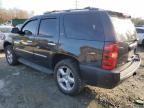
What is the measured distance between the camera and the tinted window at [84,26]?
414 cm

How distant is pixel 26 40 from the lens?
6375mm

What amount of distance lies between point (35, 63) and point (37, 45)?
0.63 metres

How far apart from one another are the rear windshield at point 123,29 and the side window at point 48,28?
1.52 meters

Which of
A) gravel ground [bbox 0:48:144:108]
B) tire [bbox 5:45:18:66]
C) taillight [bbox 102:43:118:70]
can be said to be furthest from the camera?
tire [bbox 5:45:18:66]

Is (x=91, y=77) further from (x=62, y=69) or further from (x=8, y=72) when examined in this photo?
(x=8, y=72)

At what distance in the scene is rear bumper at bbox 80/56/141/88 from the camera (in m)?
4.01

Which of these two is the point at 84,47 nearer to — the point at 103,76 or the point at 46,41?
the point at 103,76

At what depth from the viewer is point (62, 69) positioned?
5.01 m

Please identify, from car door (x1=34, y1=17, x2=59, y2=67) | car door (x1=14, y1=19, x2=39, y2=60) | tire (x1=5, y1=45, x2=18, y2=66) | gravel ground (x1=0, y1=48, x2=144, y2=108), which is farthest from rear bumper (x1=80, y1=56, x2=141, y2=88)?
tire (x1=5, y1=45, x2=18, y2=66)

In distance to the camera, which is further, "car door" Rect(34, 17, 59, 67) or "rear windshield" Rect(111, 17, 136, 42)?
"car door" Rect(34, 17, 59, 67)

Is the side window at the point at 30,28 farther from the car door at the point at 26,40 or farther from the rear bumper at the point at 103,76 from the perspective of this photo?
the rear bumper at the point at 103,76

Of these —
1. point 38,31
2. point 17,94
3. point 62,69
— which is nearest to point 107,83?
point 62,69

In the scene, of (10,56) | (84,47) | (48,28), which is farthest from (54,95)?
(10,56)

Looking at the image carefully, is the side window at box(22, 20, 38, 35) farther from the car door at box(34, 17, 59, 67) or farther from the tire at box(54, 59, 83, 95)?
the tire at box(54, 59, 83, 95)
